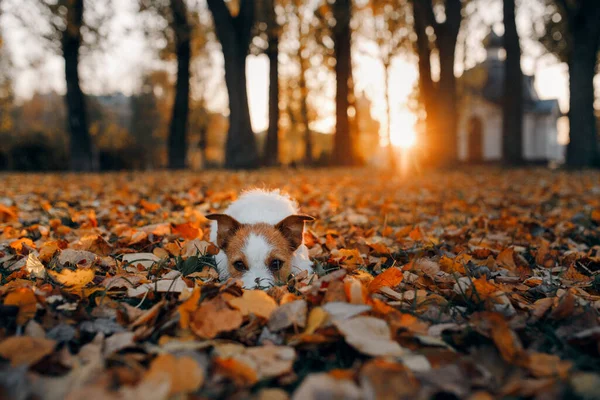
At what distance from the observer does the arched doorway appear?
36.4m

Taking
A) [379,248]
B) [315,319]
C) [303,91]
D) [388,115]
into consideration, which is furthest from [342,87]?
[315,319]

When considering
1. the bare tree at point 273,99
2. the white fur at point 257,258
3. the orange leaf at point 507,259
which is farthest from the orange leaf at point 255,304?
the bare tree at point 273,99

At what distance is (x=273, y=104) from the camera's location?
79.3 ft

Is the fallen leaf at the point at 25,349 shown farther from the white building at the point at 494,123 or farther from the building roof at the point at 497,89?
the white building at the point at 494,123

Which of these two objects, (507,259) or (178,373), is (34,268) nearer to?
(178,373)

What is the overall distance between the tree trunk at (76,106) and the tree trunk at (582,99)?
1891 cm

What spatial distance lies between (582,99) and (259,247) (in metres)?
18.2

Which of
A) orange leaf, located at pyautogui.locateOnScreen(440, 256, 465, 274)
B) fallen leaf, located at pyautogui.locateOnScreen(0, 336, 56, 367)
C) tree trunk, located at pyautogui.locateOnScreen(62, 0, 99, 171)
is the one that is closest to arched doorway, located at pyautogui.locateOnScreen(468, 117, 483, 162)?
tree trunk, located at pyautogui.locateOnScreen(62, 0, 99, 171)

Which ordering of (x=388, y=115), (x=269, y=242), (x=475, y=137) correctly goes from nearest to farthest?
(x=269, y=242)
(x=388, y=115)
(x=475, y=137)

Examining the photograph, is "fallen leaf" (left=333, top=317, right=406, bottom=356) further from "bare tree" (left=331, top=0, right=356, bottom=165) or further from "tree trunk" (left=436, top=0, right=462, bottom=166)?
"bare tree" (left=331, top=0, right=356, bottom=165)

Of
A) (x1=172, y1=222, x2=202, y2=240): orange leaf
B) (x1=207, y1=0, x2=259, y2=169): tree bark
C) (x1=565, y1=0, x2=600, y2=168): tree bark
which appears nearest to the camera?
(x1=172, y1=222, x2=202, y2=240): orange leaf

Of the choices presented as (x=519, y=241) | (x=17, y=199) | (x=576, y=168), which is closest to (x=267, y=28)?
(x=576, y=168)

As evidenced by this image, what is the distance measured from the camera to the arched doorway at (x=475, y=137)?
3638cm

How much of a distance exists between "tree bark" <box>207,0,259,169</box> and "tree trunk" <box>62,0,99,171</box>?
604cm
